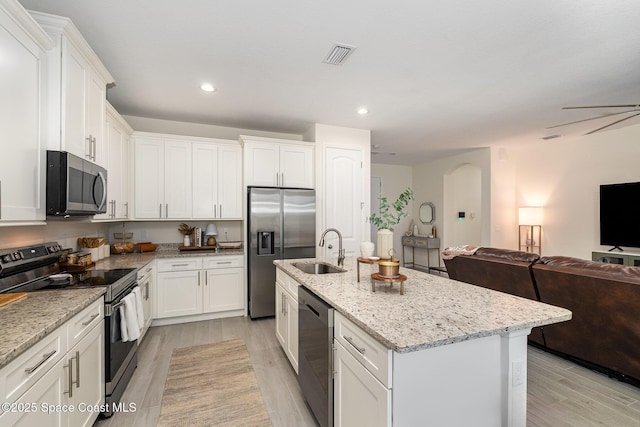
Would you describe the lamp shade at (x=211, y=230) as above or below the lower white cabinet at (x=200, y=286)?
above

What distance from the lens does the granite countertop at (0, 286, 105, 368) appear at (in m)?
1.09

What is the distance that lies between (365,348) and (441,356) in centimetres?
32

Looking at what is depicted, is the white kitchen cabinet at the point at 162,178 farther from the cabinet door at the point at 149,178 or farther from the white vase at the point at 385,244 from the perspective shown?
the white vase at the point at 385,244

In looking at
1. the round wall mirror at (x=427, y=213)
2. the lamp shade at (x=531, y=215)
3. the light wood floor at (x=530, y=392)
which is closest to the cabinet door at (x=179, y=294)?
the light wood floor at (x=530, y=392)

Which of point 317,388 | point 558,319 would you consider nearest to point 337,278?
point 317,388

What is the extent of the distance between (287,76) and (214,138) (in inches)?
77.8

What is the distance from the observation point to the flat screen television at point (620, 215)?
4.24m

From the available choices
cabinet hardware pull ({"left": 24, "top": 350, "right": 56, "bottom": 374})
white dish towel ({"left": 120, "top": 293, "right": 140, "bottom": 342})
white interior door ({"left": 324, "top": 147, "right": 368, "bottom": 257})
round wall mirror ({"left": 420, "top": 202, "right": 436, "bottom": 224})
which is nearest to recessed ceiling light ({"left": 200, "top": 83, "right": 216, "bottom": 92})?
white interior door ({"left": 324, "top": 147, "right": 368, "bottom": 257})

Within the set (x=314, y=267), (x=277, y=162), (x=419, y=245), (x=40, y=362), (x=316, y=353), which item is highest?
(x=277, y=162)

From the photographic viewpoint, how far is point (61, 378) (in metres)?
1.42

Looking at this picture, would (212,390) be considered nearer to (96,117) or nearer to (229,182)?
(96,117)

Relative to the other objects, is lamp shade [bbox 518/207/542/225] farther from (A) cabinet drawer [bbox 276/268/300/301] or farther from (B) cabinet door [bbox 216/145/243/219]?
(B) cabinet door [bbox 216/145/243/219]

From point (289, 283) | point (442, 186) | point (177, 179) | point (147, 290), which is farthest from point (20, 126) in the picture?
point (442, 186)

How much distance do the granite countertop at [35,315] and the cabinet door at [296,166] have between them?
2.70 m
